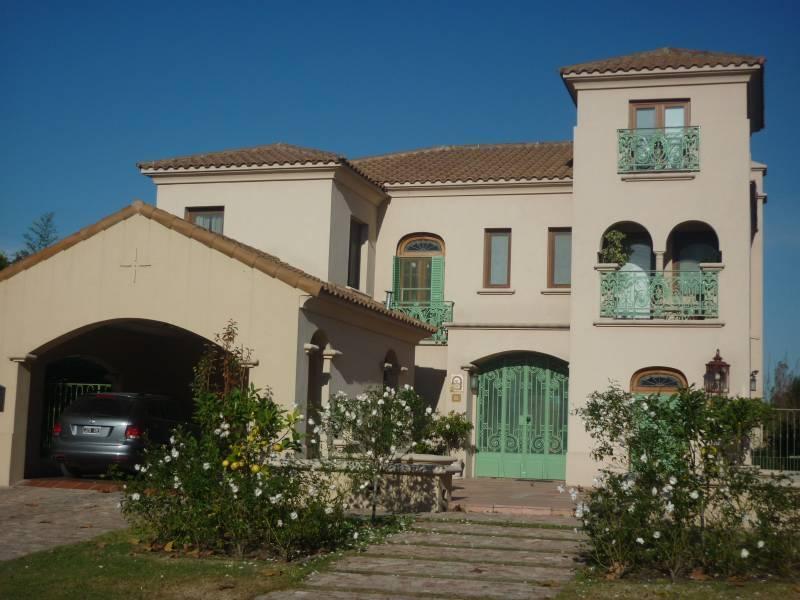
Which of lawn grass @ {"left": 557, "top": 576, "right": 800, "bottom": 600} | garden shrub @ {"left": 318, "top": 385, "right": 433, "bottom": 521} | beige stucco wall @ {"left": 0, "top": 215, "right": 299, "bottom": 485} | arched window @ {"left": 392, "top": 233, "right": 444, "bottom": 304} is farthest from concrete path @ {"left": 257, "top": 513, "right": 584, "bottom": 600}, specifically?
arched window @ {"left": 392, "top": 233, "right": 444, "bottom": 304}

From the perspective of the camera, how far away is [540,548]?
11.6 m

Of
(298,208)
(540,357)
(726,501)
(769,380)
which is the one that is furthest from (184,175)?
(769,380)

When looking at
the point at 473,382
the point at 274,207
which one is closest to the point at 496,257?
the point at 473,382

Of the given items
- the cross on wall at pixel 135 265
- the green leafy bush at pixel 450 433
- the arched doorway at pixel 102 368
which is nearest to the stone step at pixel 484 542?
the cross on wall at pixel 135 265

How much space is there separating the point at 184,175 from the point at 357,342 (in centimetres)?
772

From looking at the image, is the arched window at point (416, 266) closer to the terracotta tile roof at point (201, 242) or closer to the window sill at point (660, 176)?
the window sill at point (660, 176)

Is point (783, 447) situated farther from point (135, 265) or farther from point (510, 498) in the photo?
point (135, 265)

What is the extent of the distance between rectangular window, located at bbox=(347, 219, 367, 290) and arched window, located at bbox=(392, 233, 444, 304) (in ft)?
3.10

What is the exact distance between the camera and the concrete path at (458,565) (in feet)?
29.9

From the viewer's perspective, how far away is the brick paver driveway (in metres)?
11.8

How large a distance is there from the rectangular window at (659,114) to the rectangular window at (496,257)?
4.53 meters

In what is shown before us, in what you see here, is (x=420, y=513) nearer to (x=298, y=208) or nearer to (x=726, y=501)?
(x=726, y=501)

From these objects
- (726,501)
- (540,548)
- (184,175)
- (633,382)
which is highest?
(184,175)

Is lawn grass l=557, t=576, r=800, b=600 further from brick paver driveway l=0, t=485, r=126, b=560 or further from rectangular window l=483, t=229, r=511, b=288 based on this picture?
rectangular window l=483, t=229, r=511, b=288
